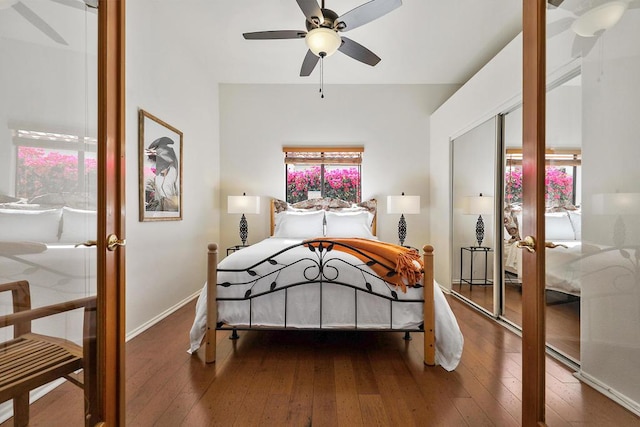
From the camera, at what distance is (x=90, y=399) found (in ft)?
3.78

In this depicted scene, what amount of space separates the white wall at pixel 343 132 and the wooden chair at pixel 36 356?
3.59 meters

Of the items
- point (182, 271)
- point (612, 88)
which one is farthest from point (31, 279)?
point (182, 271)

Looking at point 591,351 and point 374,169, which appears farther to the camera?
point 374,169

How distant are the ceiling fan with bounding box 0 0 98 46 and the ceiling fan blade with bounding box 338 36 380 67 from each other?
201cm

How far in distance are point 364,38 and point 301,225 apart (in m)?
2.32

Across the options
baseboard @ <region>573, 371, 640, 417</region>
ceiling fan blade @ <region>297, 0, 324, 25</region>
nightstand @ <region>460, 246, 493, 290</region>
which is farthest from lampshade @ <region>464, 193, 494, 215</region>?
ceiling fan blade @ <region>297, 0, 324, 25</region>

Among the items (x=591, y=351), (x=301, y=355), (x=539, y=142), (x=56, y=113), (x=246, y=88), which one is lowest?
(x=301, y=355)

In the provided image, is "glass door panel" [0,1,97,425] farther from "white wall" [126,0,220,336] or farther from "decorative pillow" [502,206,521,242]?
"decorative pillow" [502,206,521,242]

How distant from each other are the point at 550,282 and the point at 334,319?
1.39 meters

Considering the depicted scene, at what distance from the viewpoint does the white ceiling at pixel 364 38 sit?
2.98 metres

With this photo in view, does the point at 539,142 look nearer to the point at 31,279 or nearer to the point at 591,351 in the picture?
the point at 591,351

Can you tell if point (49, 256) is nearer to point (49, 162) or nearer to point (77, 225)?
point (77, 225)

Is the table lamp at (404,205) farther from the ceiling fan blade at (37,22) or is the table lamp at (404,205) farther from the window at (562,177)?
the ceiling fan blade at (37,22)

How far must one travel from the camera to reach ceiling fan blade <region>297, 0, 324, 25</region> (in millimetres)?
2264
